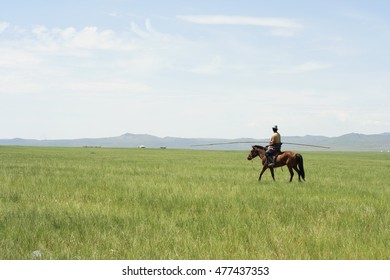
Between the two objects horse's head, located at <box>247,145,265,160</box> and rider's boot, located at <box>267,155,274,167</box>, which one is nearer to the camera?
rider's boot, located at <box>267,155,274,167</box>

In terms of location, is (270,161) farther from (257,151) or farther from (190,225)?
(190,225)

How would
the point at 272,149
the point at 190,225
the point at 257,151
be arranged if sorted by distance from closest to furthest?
the point at 190,225
the point at 272,149
the point at 257,151

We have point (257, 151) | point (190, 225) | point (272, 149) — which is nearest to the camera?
point (190, 225)

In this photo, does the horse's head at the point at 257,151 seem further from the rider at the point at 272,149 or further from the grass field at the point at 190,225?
the grass field at the point at 190,225

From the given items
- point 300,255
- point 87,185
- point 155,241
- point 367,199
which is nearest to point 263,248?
point 300,255

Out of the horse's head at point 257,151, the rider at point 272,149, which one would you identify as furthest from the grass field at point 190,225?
the horse's head at point 257,151

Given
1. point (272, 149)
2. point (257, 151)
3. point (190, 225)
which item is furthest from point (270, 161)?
point (190, 225)

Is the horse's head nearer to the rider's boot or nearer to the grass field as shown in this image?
the rider's boot

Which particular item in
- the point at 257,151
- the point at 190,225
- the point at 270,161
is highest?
the point at 257,151

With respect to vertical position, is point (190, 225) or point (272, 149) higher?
point (272, 149)

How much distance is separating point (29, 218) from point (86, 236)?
7.22ft

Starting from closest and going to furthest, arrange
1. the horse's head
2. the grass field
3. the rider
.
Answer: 1. the grass field
2. the rider
3. the horse's head

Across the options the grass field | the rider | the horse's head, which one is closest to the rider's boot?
the rider

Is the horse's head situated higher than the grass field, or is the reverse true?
the horse's head
